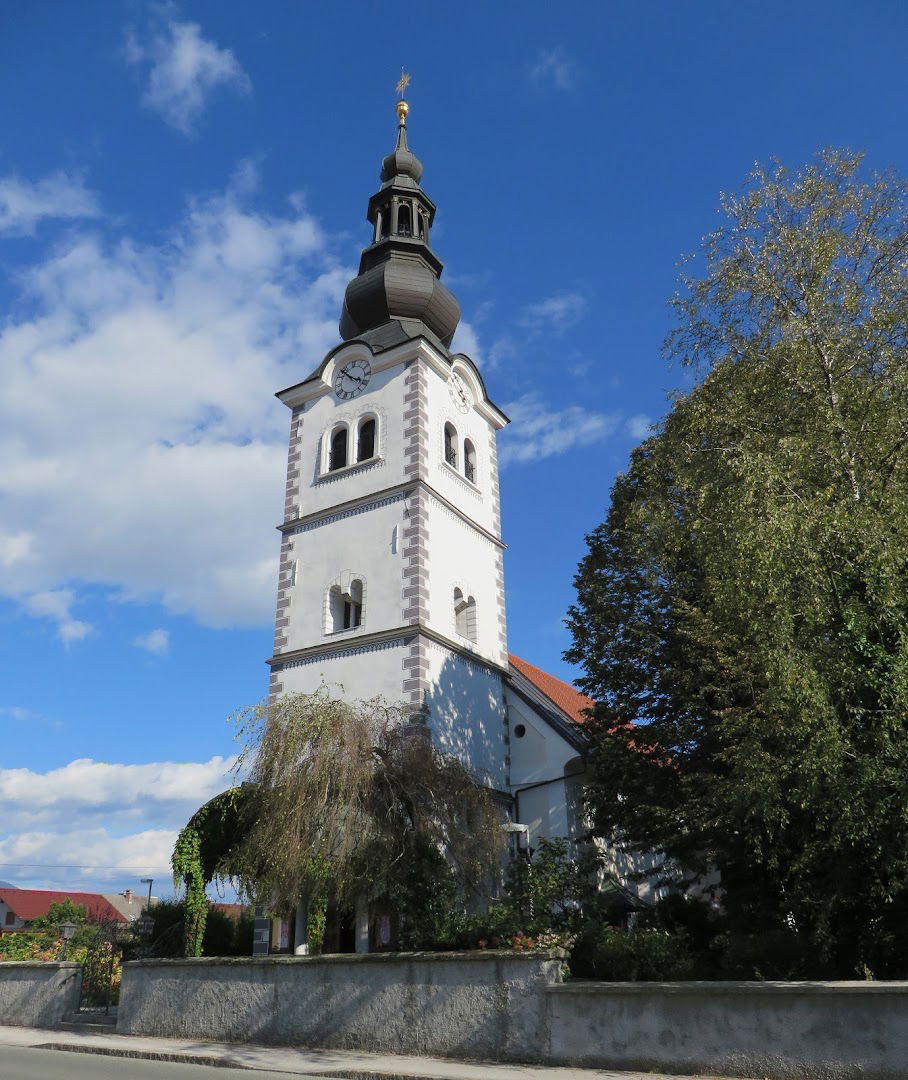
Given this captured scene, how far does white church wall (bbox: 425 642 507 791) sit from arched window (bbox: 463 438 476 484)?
18.8 ft

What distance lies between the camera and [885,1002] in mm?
8922

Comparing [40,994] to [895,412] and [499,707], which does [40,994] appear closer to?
[499,707]

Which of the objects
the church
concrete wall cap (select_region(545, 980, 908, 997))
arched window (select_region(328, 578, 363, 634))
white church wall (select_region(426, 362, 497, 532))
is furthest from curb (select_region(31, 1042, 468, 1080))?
white church wall (select_region(426, 362, 497, 532))

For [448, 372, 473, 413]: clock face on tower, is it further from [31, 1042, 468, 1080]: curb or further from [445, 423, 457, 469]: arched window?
[31, 1042, 468, 1080]: curb

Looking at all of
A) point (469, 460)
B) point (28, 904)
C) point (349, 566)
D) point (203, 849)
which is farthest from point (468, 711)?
point (28, 904)

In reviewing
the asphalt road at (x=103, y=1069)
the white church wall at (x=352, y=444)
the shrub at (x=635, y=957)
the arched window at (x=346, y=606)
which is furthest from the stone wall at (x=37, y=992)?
the white church wall at (x=352, y=444)

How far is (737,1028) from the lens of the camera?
31.7 feet

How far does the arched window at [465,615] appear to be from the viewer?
75.9ft

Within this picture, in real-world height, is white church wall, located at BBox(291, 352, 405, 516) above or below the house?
above

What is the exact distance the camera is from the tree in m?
10.1

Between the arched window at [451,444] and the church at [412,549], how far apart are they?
0.04 meters

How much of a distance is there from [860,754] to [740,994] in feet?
9.08

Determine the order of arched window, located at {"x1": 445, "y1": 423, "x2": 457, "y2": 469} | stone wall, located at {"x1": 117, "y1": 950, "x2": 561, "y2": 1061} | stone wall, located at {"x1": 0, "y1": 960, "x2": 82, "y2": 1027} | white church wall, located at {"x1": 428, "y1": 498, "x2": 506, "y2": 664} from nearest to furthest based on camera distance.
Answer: stone wall, located at {"x1": 117, "y1": 950, "x2": 561, "y2": 1061}, stone wall, located at {"x1": 0, "y1": 960, "x2": 82, "y2": 1027}, white church wall, located at {"x1": 428, "y1": 498, "x2": 506, "y2": 664}, arched window, located at {"x1": 445, "y1": 423, "x2": 457, "y2": 469}

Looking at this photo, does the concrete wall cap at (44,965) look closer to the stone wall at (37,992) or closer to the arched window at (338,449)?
the stone wall at (37,992)
